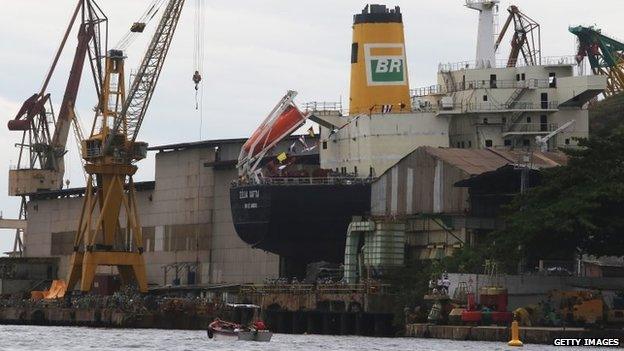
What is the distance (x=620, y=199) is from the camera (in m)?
108

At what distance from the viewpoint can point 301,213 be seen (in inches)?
5581

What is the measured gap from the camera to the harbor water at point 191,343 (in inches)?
3863

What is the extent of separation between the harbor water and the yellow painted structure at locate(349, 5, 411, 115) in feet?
105

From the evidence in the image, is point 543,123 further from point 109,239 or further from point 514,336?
point 514,336

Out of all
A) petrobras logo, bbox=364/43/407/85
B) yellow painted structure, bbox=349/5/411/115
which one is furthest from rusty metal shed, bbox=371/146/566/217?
petrobras logo, bbox=364/43/407/85

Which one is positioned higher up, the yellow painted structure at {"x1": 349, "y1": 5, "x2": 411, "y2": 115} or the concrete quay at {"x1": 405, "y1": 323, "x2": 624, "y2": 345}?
the yellow painted structure at {"x1": 349, "y1": 5, "x2": 411, "y2": 115}

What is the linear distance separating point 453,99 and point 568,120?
9.05 m

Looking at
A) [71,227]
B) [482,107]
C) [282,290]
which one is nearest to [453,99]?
[482,107]

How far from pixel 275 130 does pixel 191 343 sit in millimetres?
47568

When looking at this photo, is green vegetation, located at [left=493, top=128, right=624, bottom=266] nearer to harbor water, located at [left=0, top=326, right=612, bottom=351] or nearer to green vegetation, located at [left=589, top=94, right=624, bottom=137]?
harbor water, located at [left=0, top=326, right=612, bottom=351]

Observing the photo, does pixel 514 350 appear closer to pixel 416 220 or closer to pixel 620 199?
pixel 620 199

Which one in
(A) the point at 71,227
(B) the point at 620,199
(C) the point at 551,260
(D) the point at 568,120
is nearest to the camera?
(B) the point at 620,199

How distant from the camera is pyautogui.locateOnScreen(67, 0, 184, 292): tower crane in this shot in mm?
153750

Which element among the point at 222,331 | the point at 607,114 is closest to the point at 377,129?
the point at 222,331
